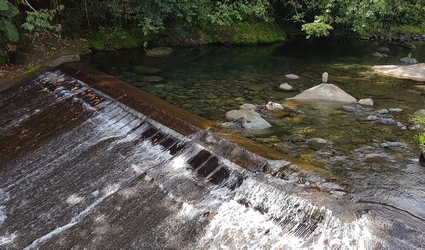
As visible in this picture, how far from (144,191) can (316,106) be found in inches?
174

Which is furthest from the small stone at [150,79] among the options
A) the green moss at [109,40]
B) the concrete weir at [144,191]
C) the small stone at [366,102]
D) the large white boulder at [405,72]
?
the large white boulder at [405,72]

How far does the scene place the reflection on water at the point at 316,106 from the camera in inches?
180

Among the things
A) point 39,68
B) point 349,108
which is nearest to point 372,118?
point 349,108

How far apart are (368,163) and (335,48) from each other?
42.2 ft

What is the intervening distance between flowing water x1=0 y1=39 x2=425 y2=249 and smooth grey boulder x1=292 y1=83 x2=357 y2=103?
46cm

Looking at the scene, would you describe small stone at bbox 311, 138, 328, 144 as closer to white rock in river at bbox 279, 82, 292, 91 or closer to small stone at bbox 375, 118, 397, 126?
small stone at bbox 375, 118, 397, 126

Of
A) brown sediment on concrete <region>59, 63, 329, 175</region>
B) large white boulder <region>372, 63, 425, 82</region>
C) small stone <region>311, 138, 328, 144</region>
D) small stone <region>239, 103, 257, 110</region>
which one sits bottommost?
large white boulder <region>372, 63, 425, 82</region>

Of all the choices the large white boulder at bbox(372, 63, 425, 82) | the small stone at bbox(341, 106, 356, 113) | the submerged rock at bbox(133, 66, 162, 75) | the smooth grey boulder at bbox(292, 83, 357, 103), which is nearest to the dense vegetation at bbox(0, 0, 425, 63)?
the submerged rock at bbox(133, 66, 162, 75)

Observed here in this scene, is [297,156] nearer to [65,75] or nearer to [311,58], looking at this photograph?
[65,75]

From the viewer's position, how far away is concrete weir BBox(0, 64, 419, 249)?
12.6 feet

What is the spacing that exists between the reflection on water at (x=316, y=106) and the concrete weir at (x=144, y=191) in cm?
82

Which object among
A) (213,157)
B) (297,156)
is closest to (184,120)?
(213,157)

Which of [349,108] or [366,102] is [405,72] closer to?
[366,102]

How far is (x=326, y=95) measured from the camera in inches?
315
